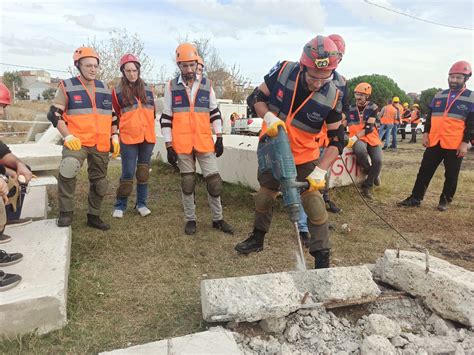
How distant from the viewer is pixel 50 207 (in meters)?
5.15

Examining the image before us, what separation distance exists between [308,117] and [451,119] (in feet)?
10.3

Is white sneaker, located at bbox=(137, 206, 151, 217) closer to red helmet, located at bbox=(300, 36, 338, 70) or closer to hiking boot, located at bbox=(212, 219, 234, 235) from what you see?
hiking boot, located at bbox=(212, 219, 234, 235)

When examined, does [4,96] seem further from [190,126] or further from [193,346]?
[193,346]

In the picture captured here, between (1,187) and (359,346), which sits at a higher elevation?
(1,187)

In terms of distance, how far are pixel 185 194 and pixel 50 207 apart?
2095 mm

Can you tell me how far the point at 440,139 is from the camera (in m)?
5.37

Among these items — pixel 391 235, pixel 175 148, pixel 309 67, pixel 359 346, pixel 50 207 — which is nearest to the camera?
pixel 359 346

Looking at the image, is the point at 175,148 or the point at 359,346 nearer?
the point at 359,346

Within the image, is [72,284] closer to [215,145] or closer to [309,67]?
[215,145]

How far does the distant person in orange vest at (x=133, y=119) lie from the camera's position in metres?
4.52

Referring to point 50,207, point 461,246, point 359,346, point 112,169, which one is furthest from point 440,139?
point 112,169

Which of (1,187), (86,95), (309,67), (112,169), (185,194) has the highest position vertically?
(309,67)

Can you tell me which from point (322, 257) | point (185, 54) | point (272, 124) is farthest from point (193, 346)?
point (185, 54)

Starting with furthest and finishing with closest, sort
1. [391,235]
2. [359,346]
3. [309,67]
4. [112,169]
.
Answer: [112,169], [391,235], [309,67], [359,346]
